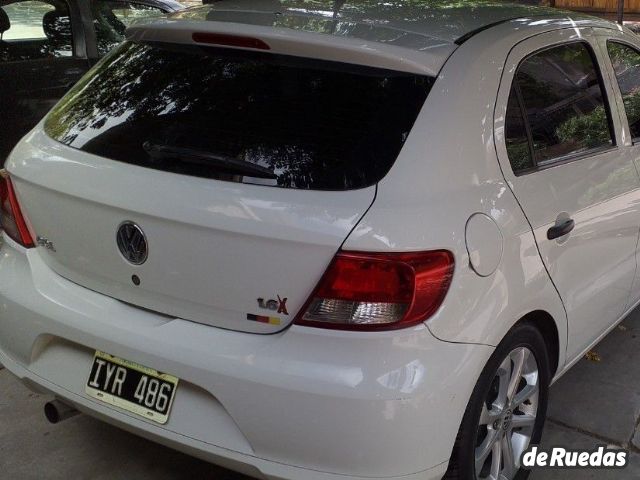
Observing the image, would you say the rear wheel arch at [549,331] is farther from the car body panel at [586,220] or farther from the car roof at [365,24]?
the car roof at [365,24]

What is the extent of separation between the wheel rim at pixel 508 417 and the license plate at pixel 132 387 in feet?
3.06

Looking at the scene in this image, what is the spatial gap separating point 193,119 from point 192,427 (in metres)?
0.91

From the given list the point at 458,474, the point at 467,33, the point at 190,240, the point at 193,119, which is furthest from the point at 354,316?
Result: the point at 467,33

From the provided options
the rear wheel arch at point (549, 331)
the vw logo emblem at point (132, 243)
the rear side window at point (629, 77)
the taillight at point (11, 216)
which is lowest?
the rear wheel arch at point (549, 331)

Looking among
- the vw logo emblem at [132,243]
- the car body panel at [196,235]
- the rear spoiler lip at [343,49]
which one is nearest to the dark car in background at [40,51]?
the car body panel at [196,235]

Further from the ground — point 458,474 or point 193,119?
point 193,119

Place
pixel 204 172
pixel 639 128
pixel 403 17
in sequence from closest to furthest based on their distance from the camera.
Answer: pixel 204 172
pixel 403 17
pixel 639 128

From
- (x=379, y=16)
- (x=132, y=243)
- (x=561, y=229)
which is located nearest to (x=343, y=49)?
(x=379, y=16)

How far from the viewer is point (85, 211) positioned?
8.20 feet

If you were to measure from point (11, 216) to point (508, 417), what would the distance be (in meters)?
1.79

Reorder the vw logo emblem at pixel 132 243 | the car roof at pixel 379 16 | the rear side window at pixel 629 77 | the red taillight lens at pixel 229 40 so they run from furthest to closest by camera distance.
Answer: the rear side window at pixel 629 77, the car roof at pixel 379 16, the red taillight lens at pixel 229 40, the vw logo emblem at pixel 132 243

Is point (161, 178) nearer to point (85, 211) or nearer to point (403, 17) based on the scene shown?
point (85, 211)

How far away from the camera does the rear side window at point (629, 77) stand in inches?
139

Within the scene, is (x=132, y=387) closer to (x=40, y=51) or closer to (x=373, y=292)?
(x=373, y=292)
